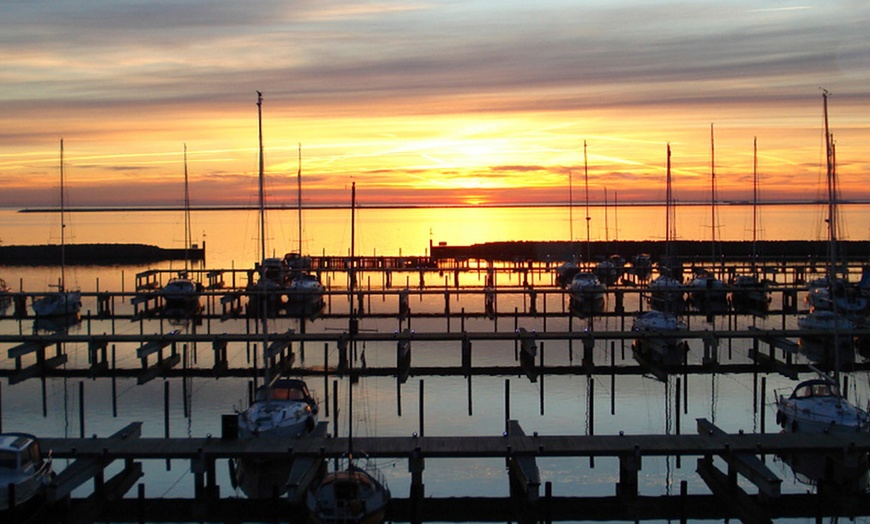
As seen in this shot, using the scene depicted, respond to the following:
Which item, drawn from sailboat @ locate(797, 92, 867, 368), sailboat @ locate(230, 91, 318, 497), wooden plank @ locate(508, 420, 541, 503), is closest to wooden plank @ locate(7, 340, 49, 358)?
sailboat @ locate(230, 91, 318, 497)

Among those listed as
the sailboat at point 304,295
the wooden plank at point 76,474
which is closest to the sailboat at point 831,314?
the wooden plank at point 76,474

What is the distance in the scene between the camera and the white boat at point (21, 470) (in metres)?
17.3

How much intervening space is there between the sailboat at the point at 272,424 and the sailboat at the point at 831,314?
15.7m

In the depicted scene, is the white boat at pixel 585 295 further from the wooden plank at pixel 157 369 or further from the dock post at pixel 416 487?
the dock post at pixel 416 487

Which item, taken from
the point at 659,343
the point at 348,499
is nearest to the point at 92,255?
the point at 659,343

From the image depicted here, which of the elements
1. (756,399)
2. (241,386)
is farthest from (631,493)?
(241,386)

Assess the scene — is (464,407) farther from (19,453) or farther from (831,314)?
(831,314)

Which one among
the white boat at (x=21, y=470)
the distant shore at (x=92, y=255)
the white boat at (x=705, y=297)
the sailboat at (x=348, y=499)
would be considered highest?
the distant shore at (x=92, y=255)

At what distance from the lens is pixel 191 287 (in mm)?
50438

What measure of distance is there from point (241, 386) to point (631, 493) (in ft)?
58.7

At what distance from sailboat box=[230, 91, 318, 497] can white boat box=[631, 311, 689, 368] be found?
13.6m

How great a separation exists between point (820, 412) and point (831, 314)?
16900 mm

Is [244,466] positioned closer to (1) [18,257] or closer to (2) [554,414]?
(2) [554,414]

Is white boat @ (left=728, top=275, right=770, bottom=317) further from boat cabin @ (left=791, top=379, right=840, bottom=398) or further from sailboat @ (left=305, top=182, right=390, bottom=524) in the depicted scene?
sailboat @ (left=305, top=182, right=390, bottom=524)
